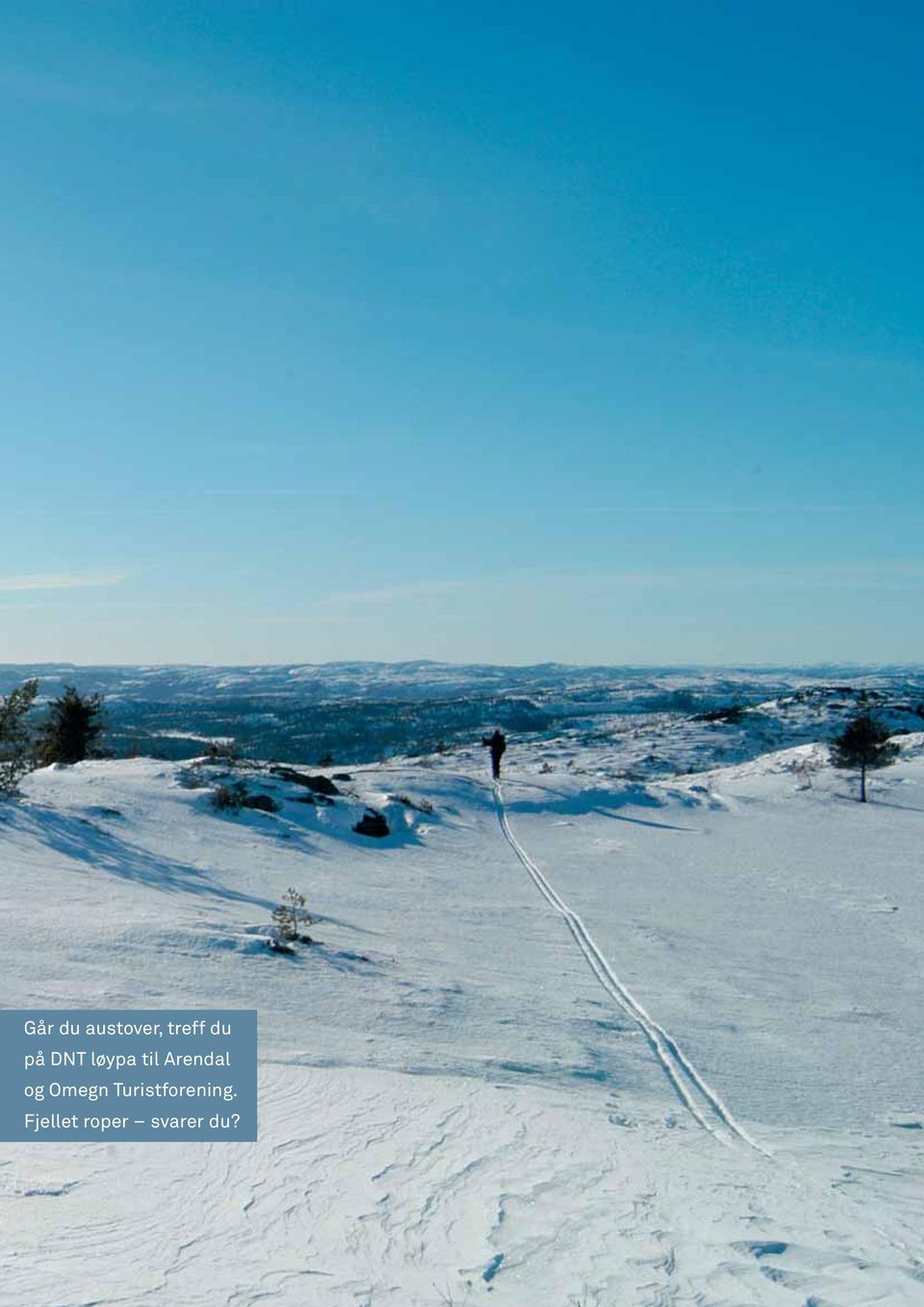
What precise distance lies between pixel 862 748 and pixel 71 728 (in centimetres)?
2212

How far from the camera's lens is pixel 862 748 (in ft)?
87.7

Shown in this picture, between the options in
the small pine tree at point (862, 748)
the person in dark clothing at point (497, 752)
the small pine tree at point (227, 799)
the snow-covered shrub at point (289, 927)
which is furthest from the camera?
the person in dark clothing at point (497, 752)

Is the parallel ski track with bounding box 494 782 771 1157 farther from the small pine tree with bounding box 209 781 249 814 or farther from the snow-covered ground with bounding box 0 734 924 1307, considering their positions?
the small pine tree with bounding box 209 781 249 814

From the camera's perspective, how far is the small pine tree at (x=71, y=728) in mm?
25016

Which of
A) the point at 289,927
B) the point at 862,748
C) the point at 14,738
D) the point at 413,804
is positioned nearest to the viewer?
the point at 289,927

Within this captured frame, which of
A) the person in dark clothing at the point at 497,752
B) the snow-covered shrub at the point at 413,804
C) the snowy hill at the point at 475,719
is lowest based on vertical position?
the snowy hill at the point at 475,719

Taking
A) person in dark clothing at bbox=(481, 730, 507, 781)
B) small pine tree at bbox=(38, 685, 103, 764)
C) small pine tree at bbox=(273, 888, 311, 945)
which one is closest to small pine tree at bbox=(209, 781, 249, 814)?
small pine tree at bbox=(273, 888, 311, 945)

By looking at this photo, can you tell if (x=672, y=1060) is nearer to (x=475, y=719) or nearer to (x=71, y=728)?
(x=71, y=728)

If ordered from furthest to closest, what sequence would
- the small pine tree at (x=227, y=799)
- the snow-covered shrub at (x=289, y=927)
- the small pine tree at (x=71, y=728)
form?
the small pine tree at (x=71, y=728), the small pine tree at (x=227, y=799), the snow-covered shrub at (x=289, y=927)

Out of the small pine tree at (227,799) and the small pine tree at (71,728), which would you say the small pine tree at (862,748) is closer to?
the small pine tree at (227,799)

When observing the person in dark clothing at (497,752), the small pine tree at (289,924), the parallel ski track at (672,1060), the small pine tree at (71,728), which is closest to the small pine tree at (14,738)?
the small pine tree at (289,924)

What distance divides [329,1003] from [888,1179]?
4.10 metres

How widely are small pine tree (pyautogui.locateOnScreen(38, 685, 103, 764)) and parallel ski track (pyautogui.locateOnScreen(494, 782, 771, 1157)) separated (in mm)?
17603

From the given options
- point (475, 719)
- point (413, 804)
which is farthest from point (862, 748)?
point (475, 719)
